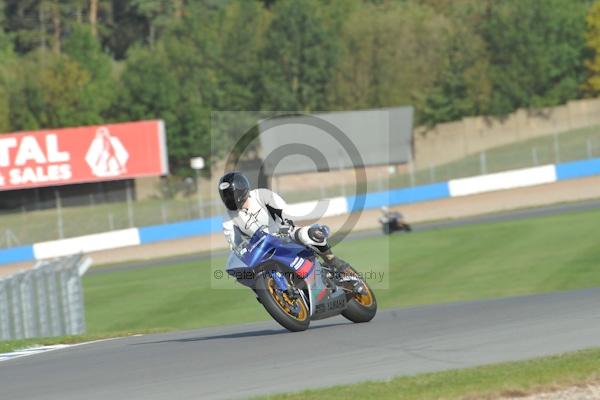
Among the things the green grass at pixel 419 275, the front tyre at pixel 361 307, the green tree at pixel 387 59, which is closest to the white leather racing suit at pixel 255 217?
the front tyre at pixel 361 307

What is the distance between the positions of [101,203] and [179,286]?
15.2 m

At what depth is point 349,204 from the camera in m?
44.0

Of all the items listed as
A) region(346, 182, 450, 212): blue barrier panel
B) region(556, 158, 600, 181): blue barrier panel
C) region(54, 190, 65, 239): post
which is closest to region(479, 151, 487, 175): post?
region(346, 182, 450, 212): blue barrier panel

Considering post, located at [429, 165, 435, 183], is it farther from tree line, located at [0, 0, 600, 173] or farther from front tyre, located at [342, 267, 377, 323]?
front tyre, located at [342, 267, 377, 323]

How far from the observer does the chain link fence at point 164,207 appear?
141 ft

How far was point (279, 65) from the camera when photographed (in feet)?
250

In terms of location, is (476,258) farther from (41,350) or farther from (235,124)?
(235,124)

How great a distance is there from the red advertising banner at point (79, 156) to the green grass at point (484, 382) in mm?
40695

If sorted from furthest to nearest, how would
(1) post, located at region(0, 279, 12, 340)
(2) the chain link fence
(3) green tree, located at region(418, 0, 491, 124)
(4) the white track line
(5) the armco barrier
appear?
(3) green tree, located at region(418, 0, 491, 124) < (2) the chain link fence < (5) the armco barrier < (1) post, located at region(0, 279, 12, 340) < (4) the white track line

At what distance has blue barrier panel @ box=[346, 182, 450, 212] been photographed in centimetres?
4378

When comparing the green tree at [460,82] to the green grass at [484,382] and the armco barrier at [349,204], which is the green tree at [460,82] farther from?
the green grass at [484,382]

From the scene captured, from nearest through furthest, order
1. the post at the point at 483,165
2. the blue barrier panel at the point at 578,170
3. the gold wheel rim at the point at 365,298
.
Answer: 1. the gold wheel rim at the point at 365,298
2. the blue barrier panel at the point at 578,170
3. the post at the point at 483,165

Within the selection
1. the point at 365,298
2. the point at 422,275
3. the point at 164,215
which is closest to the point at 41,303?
the point at 365,298

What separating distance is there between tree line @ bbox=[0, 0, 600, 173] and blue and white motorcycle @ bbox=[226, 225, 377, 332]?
5371 centimetres
